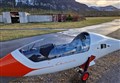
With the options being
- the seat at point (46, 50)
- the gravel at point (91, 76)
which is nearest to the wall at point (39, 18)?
the gravel at point (91, 76)

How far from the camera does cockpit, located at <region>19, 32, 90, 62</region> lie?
534cm

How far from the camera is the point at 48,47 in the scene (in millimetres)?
5676

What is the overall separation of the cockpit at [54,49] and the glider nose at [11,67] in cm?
37

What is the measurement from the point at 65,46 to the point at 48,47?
0.61 metres

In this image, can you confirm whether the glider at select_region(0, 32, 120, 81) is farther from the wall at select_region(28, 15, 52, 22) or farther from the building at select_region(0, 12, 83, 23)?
the wall at select_region(28, 15, 52, 22)

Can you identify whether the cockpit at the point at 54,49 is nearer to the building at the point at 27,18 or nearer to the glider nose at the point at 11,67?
the glider nose at the point at 11,67

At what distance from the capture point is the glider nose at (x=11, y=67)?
15.9 feet

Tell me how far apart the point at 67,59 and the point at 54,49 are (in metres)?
0.52

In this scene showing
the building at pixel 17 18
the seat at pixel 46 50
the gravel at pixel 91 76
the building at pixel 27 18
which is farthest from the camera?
the building at pixel 27 18

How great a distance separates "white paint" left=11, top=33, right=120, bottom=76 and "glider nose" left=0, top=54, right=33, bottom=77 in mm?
113

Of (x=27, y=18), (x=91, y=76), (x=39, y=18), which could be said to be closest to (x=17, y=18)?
(x=27, y=18)

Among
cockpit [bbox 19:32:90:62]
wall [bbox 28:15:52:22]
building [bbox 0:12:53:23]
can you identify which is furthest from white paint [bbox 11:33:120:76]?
wall [bbox 28:15:52:22]

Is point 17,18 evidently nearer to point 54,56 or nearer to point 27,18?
point 27,18

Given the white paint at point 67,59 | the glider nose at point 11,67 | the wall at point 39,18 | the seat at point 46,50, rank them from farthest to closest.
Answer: the wall at point 39,18 < the seat at point 46,50 < the white paint at point 67,59 < the glider nose at point 11,67
